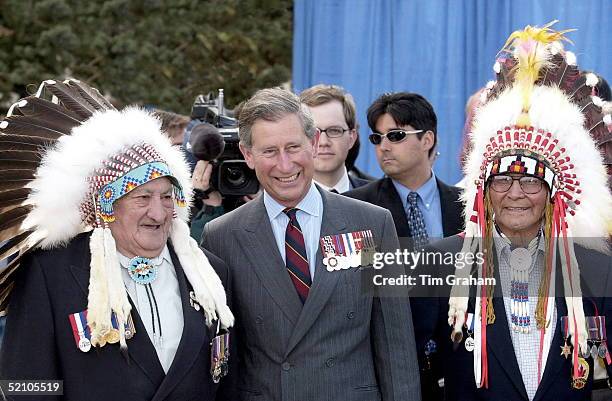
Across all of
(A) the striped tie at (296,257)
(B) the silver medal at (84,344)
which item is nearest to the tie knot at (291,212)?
(A) the striped tie at (296,257)

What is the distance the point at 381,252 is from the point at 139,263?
35.8 inches

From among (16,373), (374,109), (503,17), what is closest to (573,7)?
(503,17)

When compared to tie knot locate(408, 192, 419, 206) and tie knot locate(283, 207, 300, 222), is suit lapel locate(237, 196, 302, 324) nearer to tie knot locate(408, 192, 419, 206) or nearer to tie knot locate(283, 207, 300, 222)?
tie knot locate(283, 207, 300, 222)

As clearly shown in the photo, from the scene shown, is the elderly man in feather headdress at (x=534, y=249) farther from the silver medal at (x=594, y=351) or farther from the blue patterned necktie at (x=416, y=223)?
the blue patterned necktie at (x=416, y=223)

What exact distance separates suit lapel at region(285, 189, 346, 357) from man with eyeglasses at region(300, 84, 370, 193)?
1.33 m

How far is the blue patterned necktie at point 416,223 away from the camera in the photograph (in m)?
4.39

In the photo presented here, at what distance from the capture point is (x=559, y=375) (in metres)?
3.32

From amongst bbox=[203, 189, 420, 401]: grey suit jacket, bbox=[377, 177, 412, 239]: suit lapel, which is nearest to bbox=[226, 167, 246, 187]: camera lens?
bbox=[377, 177, 412, 239]: suit lapel

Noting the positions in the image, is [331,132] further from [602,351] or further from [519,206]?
[602,351]

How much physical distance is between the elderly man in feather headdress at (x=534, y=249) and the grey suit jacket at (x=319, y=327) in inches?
8.8

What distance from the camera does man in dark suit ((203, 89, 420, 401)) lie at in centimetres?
334

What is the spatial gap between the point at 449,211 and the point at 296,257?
1.26 metres

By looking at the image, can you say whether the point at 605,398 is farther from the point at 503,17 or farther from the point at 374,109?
the point at 503,17

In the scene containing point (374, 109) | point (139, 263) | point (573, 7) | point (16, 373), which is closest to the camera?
point (16, 373)
